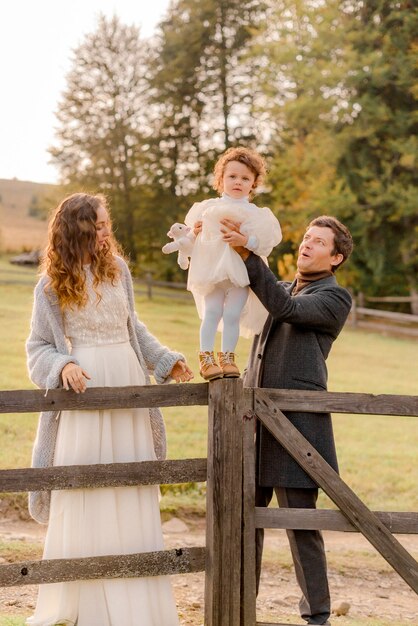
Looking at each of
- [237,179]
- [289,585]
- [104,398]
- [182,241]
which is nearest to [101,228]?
[182,241]

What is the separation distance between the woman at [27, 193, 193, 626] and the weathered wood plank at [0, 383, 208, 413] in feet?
0.60

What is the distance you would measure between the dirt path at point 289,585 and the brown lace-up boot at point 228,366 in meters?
2.10

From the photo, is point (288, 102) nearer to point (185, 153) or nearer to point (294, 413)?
→ point (185, 153)

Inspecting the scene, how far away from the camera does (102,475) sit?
4672 millimetres

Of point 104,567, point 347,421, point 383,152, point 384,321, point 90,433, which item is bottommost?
point 347,421

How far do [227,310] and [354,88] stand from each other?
30.2 metres

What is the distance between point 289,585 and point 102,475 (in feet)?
11.4

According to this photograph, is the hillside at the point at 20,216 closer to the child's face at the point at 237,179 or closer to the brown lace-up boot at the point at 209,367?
the child's face at the point at 237,179

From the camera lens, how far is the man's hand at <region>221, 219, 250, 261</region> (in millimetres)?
4637

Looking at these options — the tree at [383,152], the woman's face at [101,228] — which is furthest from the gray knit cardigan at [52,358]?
the tree at [383,152]

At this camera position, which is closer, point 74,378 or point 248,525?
point 74,378

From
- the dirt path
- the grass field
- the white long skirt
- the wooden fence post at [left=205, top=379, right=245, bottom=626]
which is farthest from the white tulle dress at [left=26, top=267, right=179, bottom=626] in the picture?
the grass field

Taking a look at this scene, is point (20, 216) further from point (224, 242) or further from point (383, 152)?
point (224, 242)

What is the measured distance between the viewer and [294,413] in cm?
484
